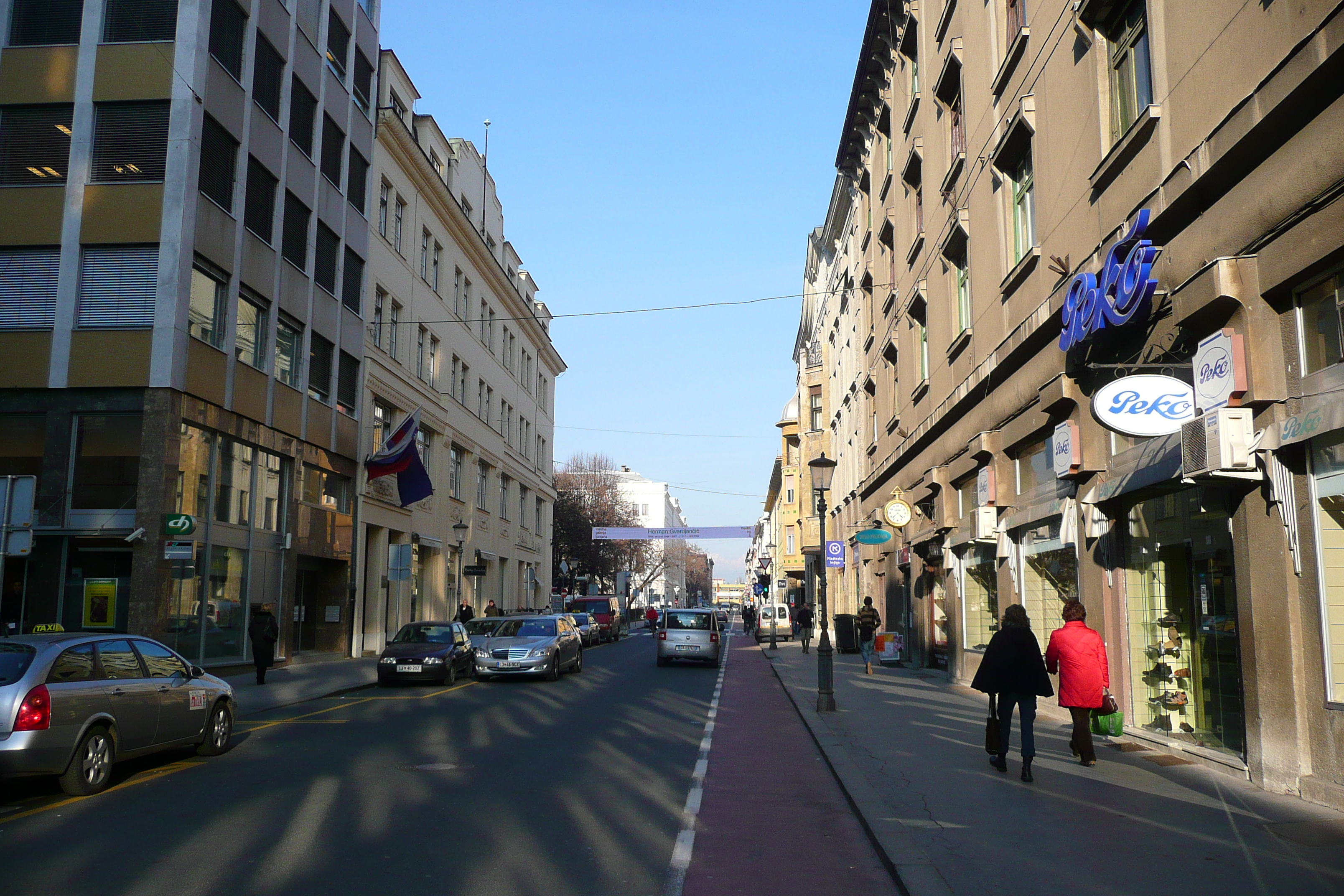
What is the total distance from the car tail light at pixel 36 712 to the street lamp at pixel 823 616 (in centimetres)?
1045

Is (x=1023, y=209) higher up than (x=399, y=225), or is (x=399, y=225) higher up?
(x=399, y=225)

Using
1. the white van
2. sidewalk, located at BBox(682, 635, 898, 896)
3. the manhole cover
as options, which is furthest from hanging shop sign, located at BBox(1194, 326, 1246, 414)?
the white van

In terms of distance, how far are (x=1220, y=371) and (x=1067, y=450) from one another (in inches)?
165

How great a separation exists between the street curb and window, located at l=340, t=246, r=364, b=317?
76.3 feet

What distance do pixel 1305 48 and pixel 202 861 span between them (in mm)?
10218

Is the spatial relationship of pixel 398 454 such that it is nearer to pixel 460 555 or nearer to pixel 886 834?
pixel 460 555

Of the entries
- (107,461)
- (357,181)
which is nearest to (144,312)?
(107,461)

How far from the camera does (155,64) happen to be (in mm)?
22484

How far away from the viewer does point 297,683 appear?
2245 cm

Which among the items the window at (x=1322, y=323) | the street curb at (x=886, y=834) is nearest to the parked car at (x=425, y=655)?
the street curb at (x=886, y=834)

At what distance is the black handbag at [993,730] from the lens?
10555mm

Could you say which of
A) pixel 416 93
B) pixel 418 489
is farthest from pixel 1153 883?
pixel 416 93

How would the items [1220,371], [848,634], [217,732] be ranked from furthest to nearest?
[848,634]
[217,732]
[1220,371]

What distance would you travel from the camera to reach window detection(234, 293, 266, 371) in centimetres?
2467
